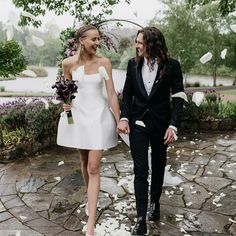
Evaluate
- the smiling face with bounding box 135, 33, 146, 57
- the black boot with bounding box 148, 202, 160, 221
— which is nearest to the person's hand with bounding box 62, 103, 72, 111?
the smiling face with bounding box 135, 33, 146, 57

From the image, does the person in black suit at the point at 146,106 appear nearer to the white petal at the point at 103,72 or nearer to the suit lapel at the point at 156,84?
the suit lapel at the point at 156,84

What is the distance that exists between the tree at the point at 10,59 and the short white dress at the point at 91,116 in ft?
8.20

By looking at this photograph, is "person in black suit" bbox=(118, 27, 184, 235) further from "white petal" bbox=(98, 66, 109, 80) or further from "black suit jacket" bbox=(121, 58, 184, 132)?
"white petal" bbox=(98, 66, 109, 80)

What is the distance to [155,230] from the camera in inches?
137

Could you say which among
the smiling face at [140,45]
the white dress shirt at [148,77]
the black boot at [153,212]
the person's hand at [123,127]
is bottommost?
the black boot at [153,212]

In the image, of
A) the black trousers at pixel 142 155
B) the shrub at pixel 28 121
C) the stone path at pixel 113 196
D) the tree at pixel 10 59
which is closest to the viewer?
the black trousers at pixel 142 155

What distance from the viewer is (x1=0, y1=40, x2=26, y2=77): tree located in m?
5.54

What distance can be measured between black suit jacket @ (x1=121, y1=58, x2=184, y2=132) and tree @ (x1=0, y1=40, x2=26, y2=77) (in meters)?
2.74

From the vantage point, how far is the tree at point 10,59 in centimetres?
554

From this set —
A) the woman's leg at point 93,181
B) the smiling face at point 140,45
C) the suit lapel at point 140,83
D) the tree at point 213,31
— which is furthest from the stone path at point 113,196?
the tree at point 213,31

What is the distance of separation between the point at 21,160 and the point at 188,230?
309 centimetres

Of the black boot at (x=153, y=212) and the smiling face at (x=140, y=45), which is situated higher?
the smiling face at (x=140, y=45)

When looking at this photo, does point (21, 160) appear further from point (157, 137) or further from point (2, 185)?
point (157, 137)

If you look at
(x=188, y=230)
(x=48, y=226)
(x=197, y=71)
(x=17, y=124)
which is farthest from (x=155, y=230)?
(x=197, y=71)
